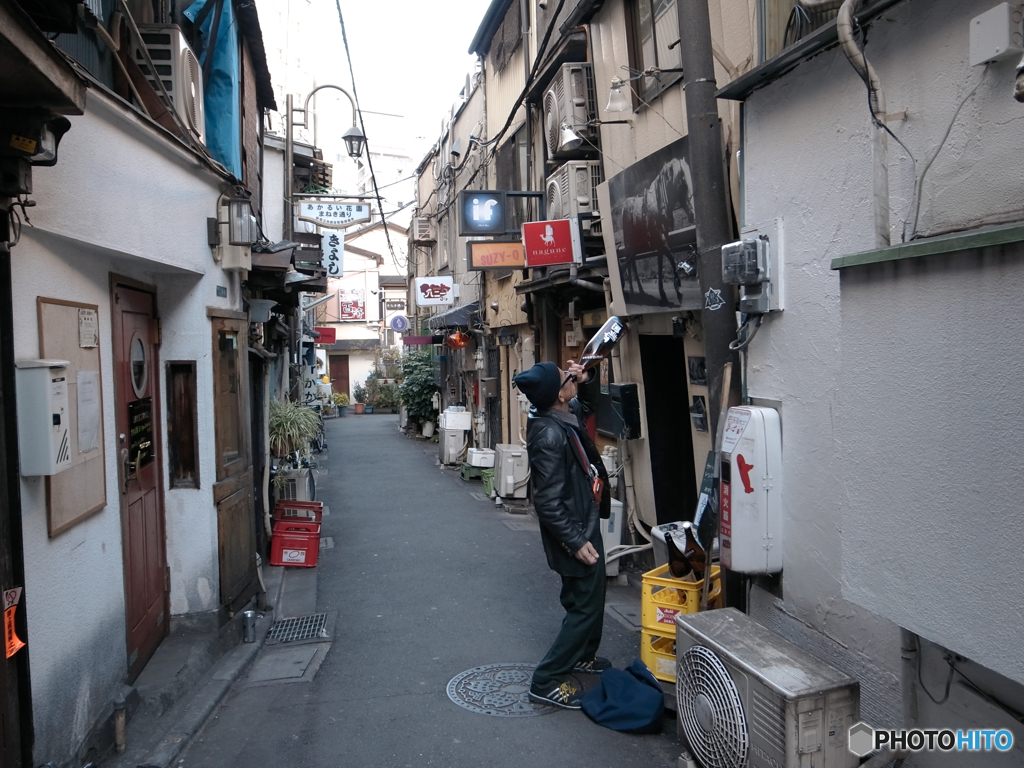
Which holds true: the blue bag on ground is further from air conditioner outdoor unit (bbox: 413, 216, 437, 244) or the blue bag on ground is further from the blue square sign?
air conditioner outdoor unit (bbox: 413, 216, 437, 244)

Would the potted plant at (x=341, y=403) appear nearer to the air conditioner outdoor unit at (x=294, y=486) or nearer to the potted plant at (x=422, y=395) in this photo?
the potted plant at (x=422, y=395)

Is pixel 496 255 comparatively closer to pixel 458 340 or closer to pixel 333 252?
pixel 333 252

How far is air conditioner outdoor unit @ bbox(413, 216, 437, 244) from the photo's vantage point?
2341 cm

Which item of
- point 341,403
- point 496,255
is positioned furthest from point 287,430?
point 341,403

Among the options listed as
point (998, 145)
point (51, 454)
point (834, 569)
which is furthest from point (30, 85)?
point (834, 569)

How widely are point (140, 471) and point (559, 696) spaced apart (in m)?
3.33

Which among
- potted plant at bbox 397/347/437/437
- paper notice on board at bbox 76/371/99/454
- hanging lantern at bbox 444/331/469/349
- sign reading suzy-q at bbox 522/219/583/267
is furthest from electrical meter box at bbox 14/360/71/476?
potted plant at bbox 397/347/437/437

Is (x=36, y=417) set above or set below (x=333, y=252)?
below

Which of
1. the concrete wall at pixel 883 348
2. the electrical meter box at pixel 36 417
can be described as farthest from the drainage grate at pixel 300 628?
the concrete wall at pixel 883 348

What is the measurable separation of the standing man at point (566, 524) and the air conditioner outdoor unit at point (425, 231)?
18693 millimetres

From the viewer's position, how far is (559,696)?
4922mm

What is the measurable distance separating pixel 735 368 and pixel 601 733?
7.79ft

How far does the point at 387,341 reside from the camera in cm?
3947

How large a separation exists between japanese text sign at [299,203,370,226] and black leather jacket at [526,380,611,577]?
9278 mm
